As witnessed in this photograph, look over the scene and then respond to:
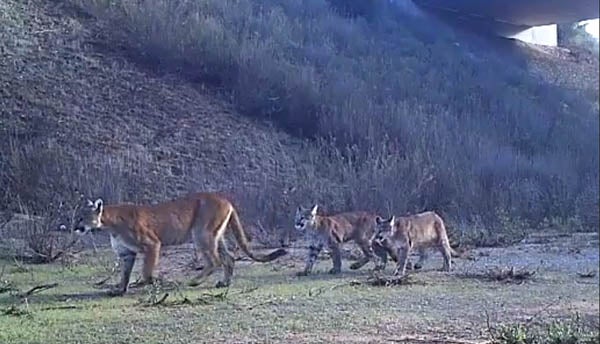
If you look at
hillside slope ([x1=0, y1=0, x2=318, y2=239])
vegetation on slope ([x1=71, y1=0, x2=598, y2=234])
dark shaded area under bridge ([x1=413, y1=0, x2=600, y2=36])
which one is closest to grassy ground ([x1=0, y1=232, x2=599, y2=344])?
hillside slope ([x1=0, y1=0, x2=318, y2=239])

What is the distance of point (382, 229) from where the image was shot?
38.3ft

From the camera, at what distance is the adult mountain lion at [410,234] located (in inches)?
462

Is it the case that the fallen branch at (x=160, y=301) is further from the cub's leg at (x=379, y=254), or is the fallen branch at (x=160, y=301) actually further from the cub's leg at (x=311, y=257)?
the cub's leg at (x=379, y=254)

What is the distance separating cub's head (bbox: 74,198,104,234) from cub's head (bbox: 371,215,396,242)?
3.11m

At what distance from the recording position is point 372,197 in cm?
1169

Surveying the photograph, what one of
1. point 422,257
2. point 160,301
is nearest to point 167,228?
point 160,301

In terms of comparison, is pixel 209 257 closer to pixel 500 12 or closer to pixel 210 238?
pixel 210 238

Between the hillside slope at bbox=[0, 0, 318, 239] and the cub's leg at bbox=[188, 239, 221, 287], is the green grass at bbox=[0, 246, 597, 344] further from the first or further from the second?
the hillside slope at bbox=[0, 0, 318, 239]

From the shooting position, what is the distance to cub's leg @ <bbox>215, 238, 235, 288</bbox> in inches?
394

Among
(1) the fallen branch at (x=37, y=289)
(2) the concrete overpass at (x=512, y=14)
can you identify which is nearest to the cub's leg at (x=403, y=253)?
(2) the concrete overpass at (x=512, y=14)

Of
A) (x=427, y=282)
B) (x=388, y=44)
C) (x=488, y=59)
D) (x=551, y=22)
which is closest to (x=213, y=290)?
(x=427, y=282)

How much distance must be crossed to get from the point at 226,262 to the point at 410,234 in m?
2.26

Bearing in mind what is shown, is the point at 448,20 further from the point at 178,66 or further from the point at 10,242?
the point at 10,242

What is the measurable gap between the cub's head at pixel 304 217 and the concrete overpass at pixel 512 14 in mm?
3694
